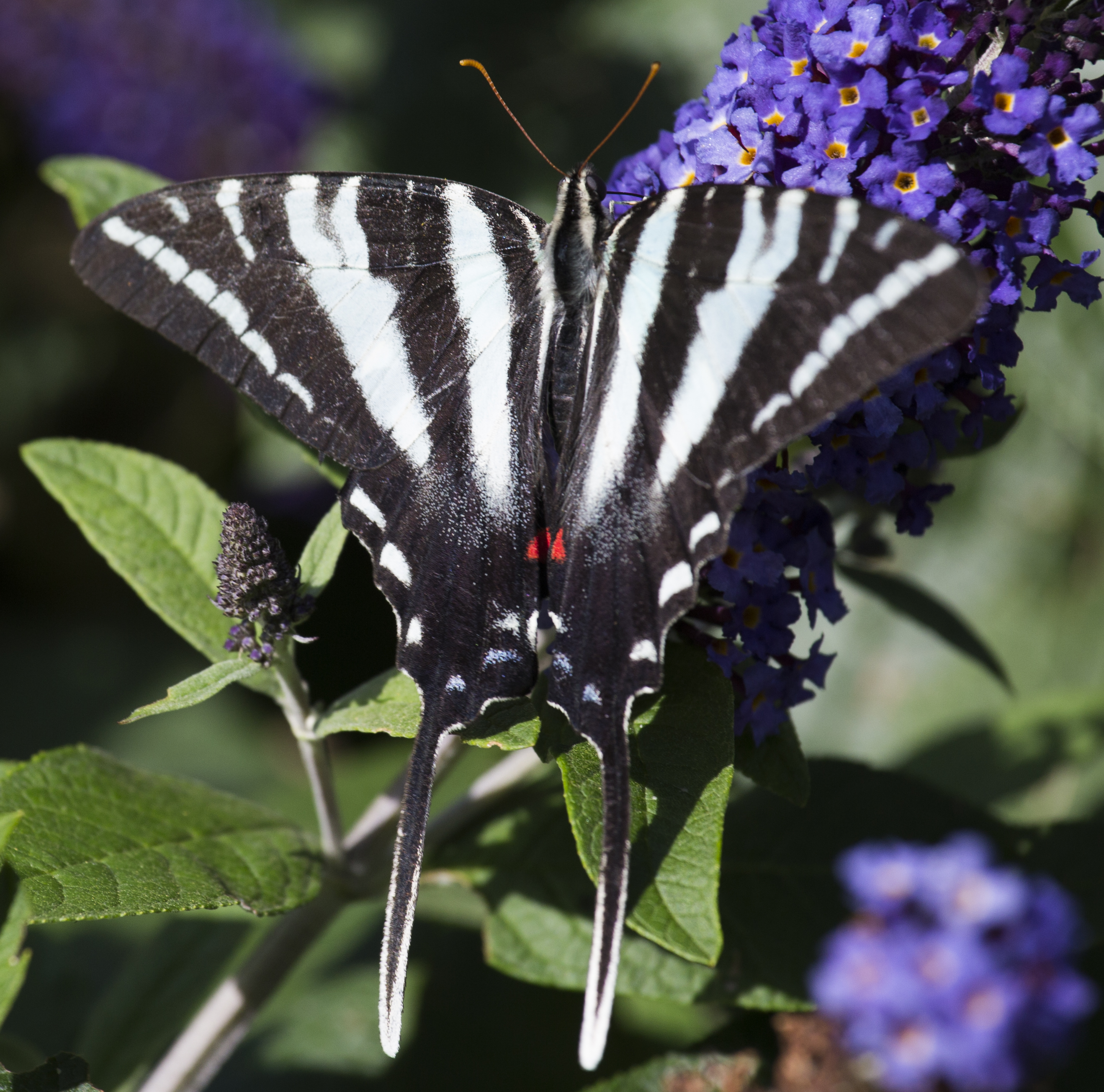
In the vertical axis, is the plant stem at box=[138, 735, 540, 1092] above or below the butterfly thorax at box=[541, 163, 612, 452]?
below

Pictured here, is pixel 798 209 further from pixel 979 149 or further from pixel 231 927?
pixel 231 927

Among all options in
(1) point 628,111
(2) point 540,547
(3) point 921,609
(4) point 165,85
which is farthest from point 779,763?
(4) point 165,85

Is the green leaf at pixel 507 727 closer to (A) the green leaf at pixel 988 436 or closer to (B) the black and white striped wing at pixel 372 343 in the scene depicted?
(B) the black and white striped wing at pixel 372 343

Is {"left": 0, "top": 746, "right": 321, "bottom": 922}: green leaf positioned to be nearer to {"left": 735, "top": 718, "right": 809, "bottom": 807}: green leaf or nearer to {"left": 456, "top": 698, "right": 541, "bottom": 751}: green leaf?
{"left": 456, "top": 698, "right": 541, "bottom": 751}: green leaf

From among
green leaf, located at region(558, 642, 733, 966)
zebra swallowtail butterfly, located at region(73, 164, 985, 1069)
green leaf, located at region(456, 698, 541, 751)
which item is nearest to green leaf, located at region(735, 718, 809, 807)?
green leaf, located at region(558, 642, 733, 966)

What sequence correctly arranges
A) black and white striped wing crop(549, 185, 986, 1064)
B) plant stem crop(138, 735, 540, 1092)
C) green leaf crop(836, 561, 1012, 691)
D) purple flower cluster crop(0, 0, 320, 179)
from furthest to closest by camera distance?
purple flower cluster crop(0, 0, 320, 179), green leaf crop(836, 561, 1012, 691), plant stem crop(138, 735, 540, 1092), black and white striped wing crop(549, 185, 986, 1064)

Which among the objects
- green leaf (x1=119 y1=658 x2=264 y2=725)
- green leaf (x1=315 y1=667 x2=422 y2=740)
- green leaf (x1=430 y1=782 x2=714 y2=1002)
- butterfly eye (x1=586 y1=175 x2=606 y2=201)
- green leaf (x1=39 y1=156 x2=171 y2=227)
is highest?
butterfly eye (x1=586 y1=175 x2=606 y2=201)

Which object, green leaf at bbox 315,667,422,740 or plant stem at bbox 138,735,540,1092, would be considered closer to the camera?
green leaf at bbox 315,667,422,740
